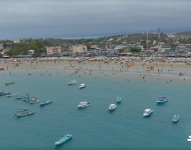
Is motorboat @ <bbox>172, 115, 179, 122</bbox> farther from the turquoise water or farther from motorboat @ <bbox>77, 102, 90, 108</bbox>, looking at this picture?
motorboat @ <bbox>77, 102, 90, 108</bbox>

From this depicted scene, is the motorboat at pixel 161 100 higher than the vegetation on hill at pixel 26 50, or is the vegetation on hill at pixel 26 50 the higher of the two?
the vegetation on hill at pixel 26 50

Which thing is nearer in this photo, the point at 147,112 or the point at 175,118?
the point at 175,118

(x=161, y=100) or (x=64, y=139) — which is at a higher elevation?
(x=161, y=100)

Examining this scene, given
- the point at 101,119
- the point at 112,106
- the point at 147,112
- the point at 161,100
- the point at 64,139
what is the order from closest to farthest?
the point at 64,139 → the point at 101,119 → the point at 147,112 → the point at 112,106 → the point at 161,100

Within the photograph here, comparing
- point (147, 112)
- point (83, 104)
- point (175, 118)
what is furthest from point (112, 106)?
point (175, 118)

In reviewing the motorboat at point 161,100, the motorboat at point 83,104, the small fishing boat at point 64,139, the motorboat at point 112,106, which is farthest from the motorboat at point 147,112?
the small fishing boat at point 64,139

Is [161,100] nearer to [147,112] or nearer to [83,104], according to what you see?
[147,112]

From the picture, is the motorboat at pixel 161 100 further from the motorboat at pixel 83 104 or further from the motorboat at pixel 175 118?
the motorboat at pixel 83 104

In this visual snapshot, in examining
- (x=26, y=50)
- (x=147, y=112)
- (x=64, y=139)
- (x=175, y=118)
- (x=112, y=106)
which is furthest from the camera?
(x=26, y=50)

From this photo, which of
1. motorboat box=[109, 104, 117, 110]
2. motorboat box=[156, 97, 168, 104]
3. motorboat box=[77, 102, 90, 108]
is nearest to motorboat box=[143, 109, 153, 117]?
motorboat box=[109, 104, 117, 110]
